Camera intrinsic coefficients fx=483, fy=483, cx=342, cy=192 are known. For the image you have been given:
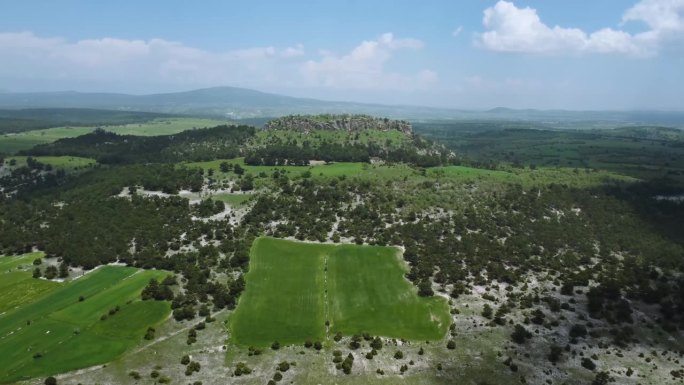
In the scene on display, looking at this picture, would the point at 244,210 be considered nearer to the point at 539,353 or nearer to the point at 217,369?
the point at 217,369

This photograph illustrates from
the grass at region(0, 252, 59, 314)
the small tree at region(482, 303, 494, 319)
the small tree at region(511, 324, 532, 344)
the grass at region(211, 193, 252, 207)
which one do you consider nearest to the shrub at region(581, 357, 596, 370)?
the small tree at region(511, 324, 532, 344)

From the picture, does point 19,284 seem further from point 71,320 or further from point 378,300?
point 378,300

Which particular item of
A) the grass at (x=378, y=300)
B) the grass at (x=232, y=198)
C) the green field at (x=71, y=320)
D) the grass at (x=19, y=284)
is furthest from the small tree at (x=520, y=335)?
the grass at (x=19, y=284)

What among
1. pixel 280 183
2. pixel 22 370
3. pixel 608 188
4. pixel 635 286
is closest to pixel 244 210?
pixel 280 183

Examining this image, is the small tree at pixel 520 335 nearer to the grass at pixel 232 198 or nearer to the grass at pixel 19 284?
the grass at pixel 232 198

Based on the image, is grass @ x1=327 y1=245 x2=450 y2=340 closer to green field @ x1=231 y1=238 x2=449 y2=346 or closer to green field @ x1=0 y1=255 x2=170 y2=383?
green field @ x1=231 y1=238 x2=449 y2=346

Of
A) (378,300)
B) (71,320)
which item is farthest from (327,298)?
(71,320)
